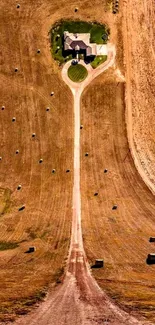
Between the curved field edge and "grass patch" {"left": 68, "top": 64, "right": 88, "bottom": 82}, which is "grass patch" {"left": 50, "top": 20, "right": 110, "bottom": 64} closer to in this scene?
"grass patch" {"left": 68, "top": 64, "right": 88, "bottom": 82}

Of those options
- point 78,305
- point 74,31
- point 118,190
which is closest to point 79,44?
point 74,31

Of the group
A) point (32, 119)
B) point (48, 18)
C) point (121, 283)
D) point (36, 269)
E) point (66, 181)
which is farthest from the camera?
point (48, 18)

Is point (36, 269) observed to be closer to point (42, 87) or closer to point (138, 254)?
point (138, 254)

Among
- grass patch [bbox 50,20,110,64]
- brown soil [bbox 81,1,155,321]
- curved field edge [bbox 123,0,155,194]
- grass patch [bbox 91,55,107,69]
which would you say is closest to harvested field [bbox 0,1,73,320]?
grass patch [bbox 50,20,110,64]

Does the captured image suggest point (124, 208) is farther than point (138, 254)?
Yes

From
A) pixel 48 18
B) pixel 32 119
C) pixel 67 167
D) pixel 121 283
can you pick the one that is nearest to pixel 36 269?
pixel 121 283

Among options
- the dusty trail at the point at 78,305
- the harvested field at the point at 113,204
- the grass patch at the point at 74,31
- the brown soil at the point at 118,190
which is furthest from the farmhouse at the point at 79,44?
the dusty trail at the point at 78,305
